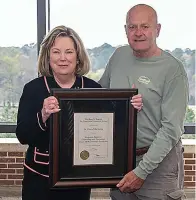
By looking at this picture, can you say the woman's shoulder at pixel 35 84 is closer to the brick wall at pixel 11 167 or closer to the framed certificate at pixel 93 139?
the framed certificate at pixel 93 139

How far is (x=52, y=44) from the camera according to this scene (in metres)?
1.85

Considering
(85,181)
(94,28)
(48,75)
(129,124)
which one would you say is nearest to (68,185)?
(85,181)

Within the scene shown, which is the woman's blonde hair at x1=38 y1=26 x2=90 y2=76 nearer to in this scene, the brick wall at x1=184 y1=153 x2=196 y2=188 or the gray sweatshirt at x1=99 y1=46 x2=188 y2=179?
the gray sweatshirt at x1=99 y1=46 x2=188 y2=179

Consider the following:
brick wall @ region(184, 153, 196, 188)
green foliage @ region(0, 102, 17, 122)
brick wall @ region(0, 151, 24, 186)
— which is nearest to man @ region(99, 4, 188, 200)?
brick wall @ region(184, 153, 196, 188)

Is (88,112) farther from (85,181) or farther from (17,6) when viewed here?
(17,6)

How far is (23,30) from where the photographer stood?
151 inches

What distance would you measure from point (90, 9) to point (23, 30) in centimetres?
67

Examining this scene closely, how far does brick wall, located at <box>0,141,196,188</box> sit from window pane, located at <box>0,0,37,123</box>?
0.35 m

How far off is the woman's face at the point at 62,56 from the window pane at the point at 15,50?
2.08m

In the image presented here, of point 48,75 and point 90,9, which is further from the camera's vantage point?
point 90,9

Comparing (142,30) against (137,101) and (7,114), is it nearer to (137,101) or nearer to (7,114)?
(137,101)

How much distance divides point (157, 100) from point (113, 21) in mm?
2040

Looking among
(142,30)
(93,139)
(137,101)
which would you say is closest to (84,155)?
(93,139)

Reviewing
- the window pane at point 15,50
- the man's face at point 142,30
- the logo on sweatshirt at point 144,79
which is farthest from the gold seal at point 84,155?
the window pane at point 15,50
